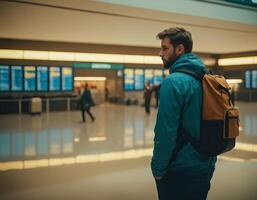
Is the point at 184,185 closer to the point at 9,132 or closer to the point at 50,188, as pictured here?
the point at 50,188

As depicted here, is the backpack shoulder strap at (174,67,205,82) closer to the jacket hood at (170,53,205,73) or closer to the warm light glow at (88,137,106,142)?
the jacket hood at (170,53,205,73)

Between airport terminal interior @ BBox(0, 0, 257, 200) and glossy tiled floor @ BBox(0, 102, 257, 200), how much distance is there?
2 centimetres

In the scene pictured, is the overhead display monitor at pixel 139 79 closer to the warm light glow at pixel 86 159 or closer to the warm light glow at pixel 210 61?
the warm light glow at pixel 210 61

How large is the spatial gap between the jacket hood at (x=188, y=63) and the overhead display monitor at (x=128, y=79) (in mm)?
19582

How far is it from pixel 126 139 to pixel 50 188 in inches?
180

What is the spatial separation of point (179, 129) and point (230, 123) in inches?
12.9

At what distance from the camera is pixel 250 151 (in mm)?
7469

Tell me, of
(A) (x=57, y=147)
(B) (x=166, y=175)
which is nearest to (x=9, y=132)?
(A) (x=57, y=147)

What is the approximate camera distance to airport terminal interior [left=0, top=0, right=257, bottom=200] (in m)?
5.07

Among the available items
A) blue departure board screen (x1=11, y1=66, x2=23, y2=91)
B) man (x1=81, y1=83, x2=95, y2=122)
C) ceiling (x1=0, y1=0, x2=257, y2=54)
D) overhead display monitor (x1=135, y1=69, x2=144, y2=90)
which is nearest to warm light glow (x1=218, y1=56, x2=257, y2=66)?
overhead display monitor (x1=135, y1=69, x2=144, y2=90)

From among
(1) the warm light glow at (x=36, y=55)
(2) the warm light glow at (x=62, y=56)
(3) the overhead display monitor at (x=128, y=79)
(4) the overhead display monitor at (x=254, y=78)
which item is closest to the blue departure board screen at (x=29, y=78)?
(1) the warm light glow at (x=36, y=55)

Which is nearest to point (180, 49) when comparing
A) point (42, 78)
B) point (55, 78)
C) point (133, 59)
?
point (42, 78)

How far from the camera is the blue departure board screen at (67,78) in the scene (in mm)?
18875

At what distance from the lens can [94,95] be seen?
76.9 ft
